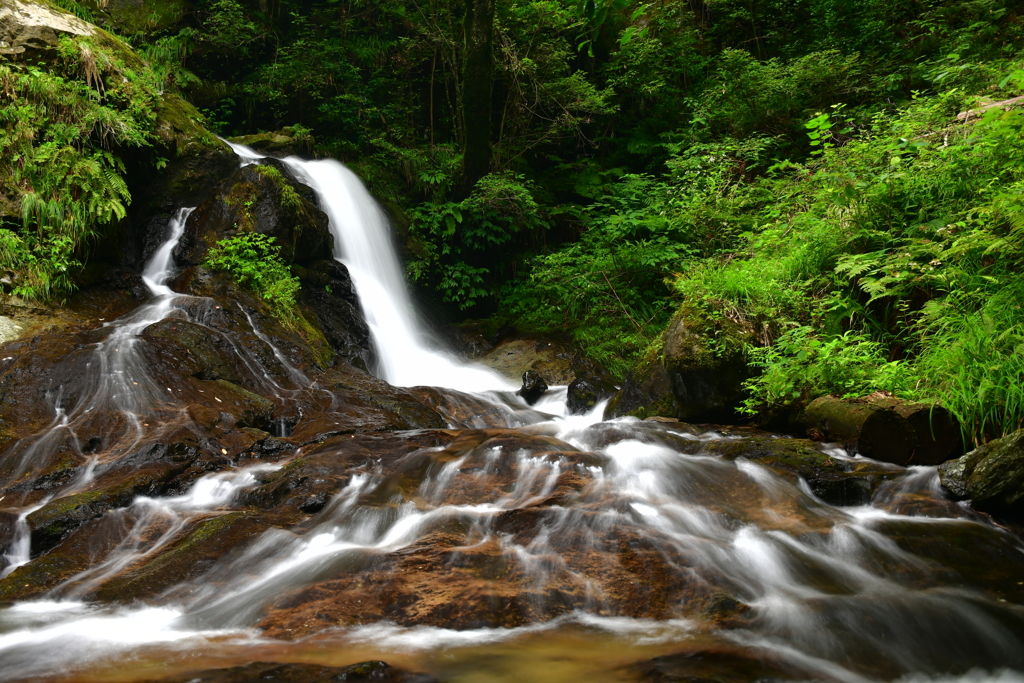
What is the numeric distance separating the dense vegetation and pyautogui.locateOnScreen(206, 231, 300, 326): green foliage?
1.46 meters

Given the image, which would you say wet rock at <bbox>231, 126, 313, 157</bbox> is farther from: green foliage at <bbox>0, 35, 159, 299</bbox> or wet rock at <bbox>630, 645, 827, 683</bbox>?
wet rock at <bbox>630, 645, 827, 683</bbox>

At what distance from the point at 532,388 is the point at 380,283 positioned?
3.91 meters

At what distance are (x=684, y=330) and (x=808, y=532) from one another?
318 centimetres

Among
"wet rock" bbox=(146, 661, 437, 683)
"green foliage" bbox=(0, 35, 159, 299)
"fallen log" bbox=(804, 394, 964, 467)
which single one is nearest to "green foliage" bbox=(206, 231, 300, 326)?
"green foliage" bbox=(0, 35, 159, 299)

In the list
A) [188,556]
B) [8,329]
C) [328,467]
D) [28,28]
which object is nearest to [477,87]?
[28,28]

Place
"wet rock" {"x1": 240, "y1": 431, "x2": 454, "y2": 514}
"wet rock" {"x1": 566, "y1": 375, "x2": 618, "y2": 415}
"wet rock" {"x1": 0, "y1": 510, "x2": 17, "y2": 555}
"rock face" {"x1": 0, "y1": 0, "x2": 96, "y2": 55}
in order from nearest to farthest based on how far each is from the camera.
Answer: "wet rock" {"x1": 0, "y1": 510, "x2": 17, "y2": 555}, "wet rock" {"x1": 240, "y1": 431, "x2": 454, "y2": 514}, "rock face" {"x1": 0, "y1": 0, "x2": 96, "y2": 55}, "wet rock" {"x1": 566, "y1": 375, "x2": 618, "y2": 415}

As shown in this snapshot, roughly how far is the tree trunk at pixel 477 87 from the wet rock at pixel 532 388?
5094 mm

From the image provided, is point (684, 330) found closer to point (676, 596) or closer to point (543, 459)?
point (543, 459)

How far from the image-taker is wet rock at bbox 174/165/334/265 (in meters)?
9.02

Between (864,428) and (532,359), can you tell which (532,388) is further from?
(864,428)

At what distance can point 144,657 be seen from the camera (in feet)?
9.17

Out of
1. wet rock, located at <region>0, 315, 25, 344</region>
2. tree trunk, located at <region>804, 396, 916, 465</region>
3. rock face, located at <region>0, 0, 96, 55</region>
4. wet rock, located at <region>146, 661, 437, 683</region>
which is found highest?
rock face, located at <region>0, 0, 96, 55</region>

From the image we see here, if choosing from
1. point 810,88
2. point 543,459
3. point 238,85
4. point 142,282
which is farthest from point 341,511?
point 238,85

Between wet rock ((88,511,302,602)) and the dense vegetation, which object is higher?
the dense vegetation
